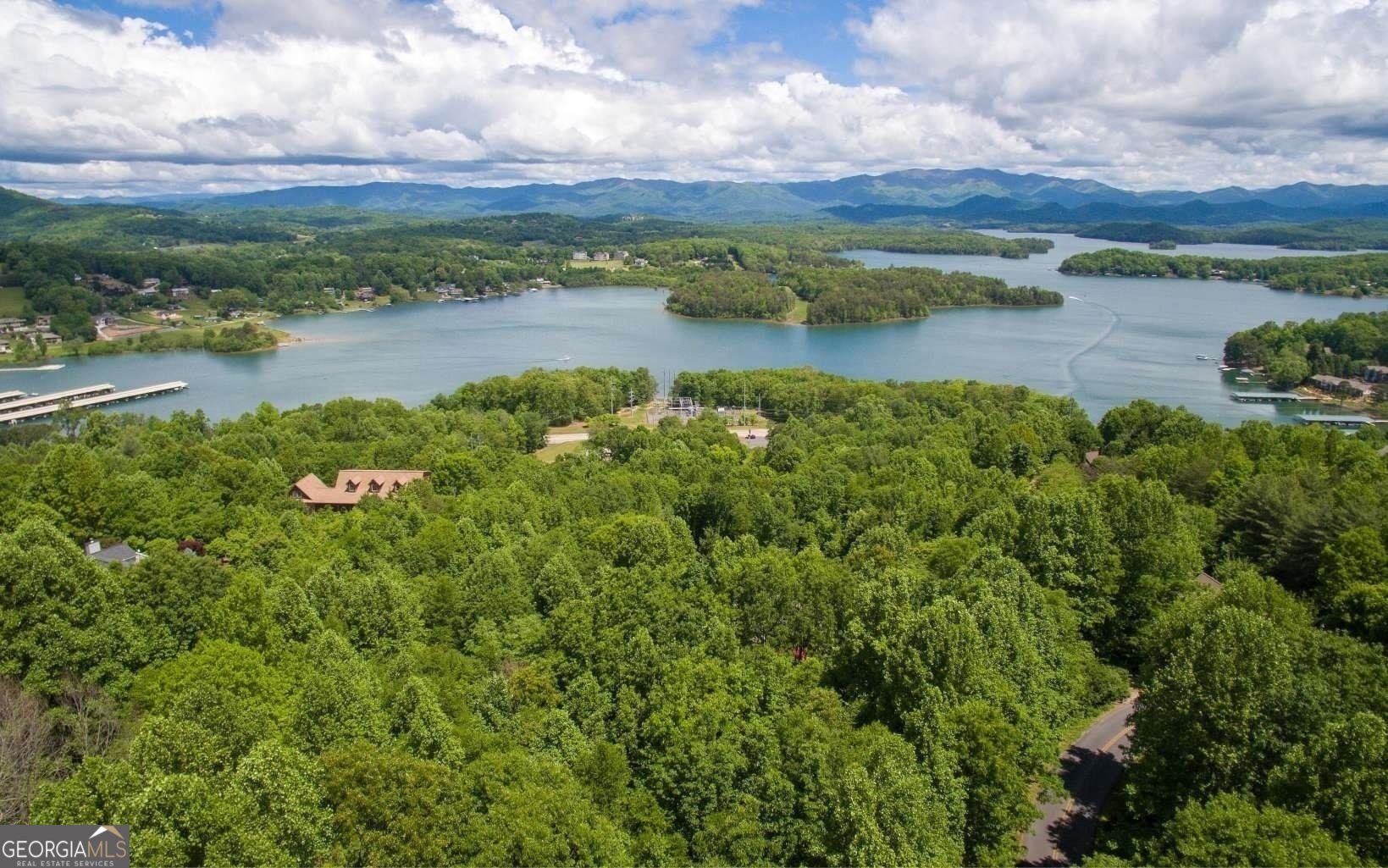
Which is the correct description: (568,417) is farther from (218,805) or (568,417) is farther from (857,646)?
(218,805)

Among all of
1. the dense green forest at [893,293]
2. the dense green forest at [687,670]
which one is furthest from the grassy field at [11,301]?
the dense green forest at [893,293]

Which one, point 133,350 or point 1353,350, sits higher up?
point 1353,350

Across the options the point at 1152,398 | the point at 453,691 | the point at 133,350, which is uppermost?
the point at 453,691

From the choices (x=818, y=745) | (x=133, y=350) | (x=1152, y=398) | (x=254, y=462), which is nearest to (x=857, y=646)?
(x=818, y=745)

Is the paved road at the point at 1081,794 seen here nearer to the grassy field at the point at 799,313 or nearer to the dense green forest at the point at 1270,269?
the grassy field at the point at 799,313

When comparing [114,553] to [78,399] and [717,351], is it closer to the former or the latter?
[78,399]

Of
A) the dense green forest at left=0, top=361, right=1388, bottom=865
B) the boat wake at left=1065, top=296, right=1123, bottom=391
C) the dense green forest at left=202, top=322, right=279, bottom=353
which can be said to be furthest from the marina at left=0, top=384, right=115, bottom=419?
the boat wake at left=1065, top=296, right=1123, bottom=391
